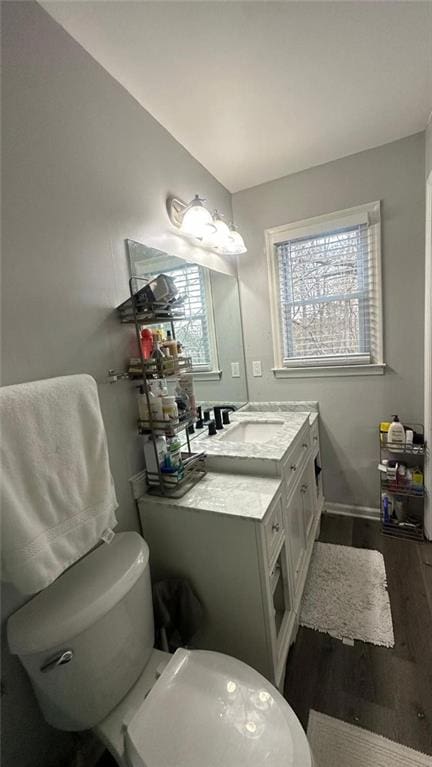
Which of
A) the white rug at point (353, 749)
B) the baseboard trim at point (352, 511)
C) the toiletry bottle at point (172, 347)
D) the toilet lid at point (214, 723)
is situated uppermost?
the toiletry bottle at point (172, 347)

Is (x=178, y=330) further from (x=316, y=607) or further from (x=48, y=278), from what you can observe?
(x=316, y=607)

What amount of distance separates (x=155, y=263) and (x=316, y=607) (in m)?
1.85

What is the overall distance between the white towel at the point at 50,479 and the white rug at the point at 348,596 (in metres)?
1.23

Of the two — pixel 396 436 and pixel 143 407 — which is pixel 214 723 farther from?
pixel 396 436

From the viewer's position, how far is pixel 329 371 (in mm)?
2184

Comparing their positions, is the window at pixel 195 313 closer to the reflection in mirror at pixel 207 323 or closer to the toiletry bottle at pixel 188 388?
the reflection in mirror at pixel 207 323

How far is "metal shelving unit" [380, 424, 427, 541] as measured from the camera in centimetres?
195

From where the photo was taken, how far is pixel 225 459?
144 centimetres

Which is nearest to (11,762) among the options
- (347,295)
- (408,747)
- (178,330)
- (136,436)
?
(136,436)

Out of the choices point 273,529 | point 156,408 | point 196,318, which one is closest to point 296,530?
point 273,529

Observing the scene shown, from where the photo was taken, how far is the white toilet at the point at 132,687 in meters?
0.75

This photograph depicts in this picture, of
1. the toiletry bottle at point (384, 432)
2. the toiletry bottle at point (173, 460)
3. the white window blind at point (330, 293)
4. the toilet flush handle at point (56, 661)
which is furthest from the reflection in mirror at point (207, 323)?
the toilet flush handle at point (56, 661)

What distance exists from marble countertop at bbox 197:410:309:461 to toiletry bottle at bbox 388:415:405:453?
52 cm

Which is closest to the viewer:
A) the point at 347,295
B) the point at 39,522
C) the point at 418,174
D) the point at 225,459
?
the point at 39,522
